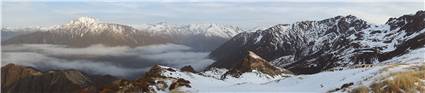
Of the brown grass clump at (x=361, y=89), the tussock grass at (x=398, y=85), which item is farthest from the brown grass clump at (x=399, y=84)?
the brown grass clump at (x=361, y=89)

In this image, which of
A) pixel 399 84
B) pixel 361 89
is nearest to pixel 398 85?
pixel 399 84

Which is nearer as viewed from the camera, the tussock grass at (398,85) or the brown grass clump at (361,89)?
the tussock grass at (398,85)

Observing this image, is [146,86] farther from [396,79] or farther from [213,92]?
[396,79]

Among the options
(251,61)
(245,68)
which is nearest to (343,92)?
(245,68)

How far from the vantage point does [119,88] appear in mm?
81438

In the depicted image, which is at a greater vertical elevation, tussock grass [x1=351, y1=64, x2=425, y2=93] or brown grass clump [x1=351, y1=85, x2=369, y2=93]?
tussock grass [x1=351, y1=64, x2=425, y2=93]

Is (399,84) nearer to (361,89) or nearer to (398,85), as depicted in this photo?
(398,85)

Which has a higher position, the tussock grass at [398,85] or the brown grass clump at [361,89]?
the tussock grass at [398,85]

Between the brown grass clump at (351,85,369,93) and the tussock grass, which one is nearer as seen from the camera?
the tussock grass

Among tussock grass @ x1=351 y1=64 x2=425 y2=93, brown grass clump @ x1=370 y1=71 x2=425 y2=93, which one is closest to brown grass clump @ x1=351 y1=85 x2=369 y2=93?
tussock grass @ x1=351 y1=64 x2=425 y2=93

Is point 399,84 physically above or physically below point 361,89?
above

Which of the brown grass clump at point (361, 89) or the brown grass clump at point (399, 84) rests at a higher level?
the brown grass clump at point (399, 84)

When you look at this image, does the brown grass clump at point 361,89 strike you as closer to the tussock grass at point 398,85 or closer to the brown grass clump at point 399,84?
the tussock grass at point 398,85

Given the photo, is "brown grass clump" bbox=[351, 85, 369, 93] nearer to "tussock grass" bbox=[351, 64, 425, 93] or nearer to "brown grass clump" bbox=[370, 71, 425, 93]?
"tussock grass" bbox=[351, 64, 425, 93]
